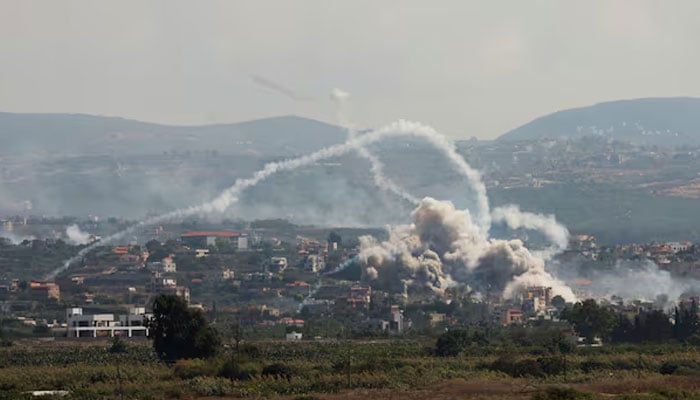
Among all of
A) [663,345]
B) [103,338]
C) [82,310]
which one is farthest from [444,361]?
[82,310]

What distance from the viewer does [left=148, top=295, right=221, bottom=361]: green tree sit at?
102m

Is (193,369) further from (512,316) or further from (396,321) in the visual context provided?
(512,316)

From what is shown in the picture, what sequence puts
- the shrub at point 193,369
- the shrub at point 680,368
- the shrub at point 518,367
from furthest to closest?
the shrub at point 518,367 → the shrub at point 680,368 → the shrub at point 193,369

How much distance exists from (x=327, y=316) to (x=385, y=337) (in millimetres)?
36722

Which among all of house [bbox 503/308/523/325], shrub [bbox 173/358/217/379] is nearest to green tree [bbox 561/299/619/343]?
house [bbox 503/308/523/325]

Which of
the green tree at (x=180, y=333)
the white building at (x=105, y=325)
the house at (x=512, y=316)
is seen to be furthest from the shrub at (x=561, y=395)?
the house at (x=512, y=316)

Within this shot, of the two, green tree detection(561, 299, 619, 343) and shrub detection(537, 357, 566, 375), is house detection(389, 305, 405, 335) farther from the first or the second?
shrub detection(537, 357, 566, 375)

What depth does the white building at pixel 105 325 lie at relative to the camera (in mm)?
151500

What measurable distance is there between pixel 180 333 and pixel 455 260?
309 ft

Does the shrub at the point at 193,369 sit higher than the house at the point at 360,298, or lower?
lower

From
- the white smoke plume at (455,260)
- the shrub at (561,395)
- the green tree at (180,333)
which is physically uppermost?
the white smoke plume at (455,260)

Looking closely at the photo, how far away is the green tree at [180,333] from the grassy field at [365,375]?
1429mm

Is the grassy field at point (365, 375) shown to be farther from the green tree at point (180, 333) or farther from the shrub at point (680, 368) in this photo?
the green tree at point (180, 333)

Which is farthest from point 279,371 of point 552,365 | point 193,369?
point 552,365
